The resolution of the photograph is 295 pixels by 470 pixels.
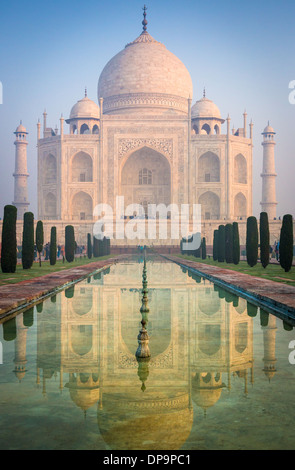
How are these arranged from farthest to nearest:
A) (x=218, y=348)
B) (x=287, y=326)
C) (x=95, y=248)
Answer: (x=95, y=248), (x=287, y=326), (x=218, y=348)

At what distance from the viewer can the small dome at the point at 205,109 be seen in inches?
1460

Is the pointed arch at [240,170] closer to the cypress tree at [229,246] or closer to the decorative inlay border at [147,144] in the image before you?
the decorative inlay border at [147,144]

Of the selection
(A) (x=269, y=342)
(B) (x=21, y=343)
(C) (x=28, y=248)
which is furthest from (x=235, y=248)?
(B) (x=21, y=343)

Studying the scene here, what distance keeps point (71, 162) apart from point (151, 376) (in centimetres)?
3255

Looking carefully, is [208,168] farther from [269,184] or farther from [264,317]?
[264,317]

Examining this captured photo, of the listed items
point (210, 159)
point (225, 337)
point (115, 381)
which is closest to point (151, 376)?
point (115, 381)

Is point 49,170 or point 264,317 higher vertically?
point 49,170

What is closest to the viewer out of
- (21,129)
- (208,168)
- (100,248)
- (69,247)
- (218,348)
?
(218,348)

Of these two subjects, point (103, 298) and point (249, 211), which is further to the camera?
point (249, 211)

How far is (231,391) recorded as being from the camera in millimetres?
2625

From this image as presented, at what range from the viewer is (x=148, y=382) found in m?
2.82

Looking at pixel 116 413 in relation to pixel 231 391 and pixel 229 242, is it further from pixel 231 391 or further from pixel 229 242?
pixel 229 242

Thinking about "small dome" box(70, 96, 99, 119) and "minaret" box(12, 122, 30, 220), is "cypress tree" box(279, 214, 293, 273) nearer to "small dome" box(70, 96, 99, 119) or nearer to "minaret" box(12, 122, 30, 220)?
"small dome" box(70, 96, 99, 119)

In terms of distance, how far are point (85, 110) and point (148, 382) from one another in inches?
1416
